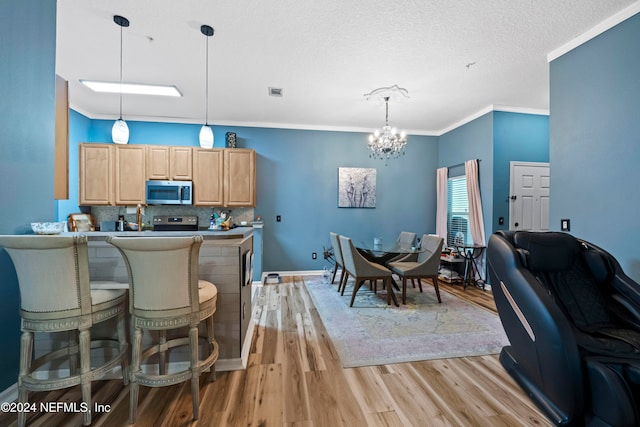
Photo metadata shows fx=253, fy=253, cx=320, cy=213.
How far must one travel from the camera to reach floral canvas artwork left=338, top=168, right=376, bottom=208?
4.93 meters

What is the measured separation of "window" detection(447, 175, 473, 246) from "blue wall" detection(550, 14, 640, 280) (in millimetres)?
1908

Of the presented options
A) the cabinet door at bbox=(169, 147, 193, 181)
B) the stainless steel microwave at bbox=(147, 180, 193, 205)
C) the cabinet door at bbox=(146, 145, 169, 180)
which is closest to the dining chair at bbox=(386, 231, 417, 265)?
the stainless steel microwave at bbox=(147, 180, 193, 205)

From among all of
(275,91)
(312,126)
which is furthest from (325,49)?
(312,126)

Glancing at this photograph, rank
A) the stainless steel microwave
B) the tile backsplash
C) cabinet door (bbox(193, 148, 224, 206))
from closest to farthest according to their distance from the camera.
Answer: the stainless steel microwave, cabinet door (bbox(193, 148, 224, 206)), the tile backsplash

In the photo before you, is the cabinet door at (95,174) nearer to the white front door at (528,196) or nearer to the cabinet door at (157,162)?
the cabinet door at (157,162)

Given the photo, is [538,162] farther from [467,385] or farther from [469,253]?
[467,385]

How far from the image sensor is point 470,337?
2.46 m

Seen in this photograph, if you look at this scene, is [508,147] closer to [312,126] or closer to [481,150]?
[481,150]

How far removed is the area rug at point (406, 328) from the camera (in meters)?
2.19

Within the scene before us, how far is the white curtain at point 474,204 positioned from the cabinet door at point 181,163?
466 centimetres

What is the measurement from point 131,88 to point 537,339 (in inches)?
190

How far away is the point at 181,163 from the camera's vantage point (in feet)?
13.6

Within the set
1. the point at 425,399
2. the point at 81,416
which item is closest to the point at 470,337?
the point at 425,399

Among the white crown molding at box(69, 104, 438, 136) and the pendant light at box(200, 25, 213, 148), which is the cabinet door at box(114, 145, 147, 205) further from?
the pendant light at box(200, 25, 213, 148)
